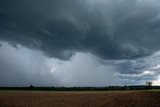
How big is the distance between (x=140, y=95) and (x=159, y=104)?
7253 millimetres

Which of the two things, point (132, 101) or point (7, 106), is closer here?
point (132, 101)

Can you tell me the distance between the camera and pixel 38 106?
44344 mm

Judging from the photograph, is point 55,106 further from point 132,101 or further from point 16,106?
point 132,101

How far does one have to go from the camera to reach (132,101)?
41.6 m

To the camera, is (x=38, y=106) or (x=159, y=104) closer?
(x=159, y=104)

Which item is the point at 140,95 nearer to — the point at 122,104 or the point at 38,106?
the point at 122,104

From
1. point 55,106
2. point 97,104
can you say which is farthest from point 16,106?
point 97,104

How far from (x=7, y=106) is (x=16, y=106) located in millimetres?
1999

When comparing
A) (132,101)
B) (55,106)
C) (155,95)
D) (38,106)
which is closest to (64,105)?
(55,106)

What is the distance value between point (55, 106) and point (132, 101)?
1563 cm

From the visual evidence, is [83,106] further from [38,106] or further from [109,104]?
[38,106]

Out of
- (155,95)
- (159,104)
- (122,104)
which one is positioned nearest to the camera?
(159,104)

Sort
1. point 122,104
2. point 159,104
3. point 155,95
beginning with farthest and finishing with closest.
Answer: point 155,95
point 122,104
point 159,104

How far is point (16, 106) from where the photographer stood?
44.9 meters
